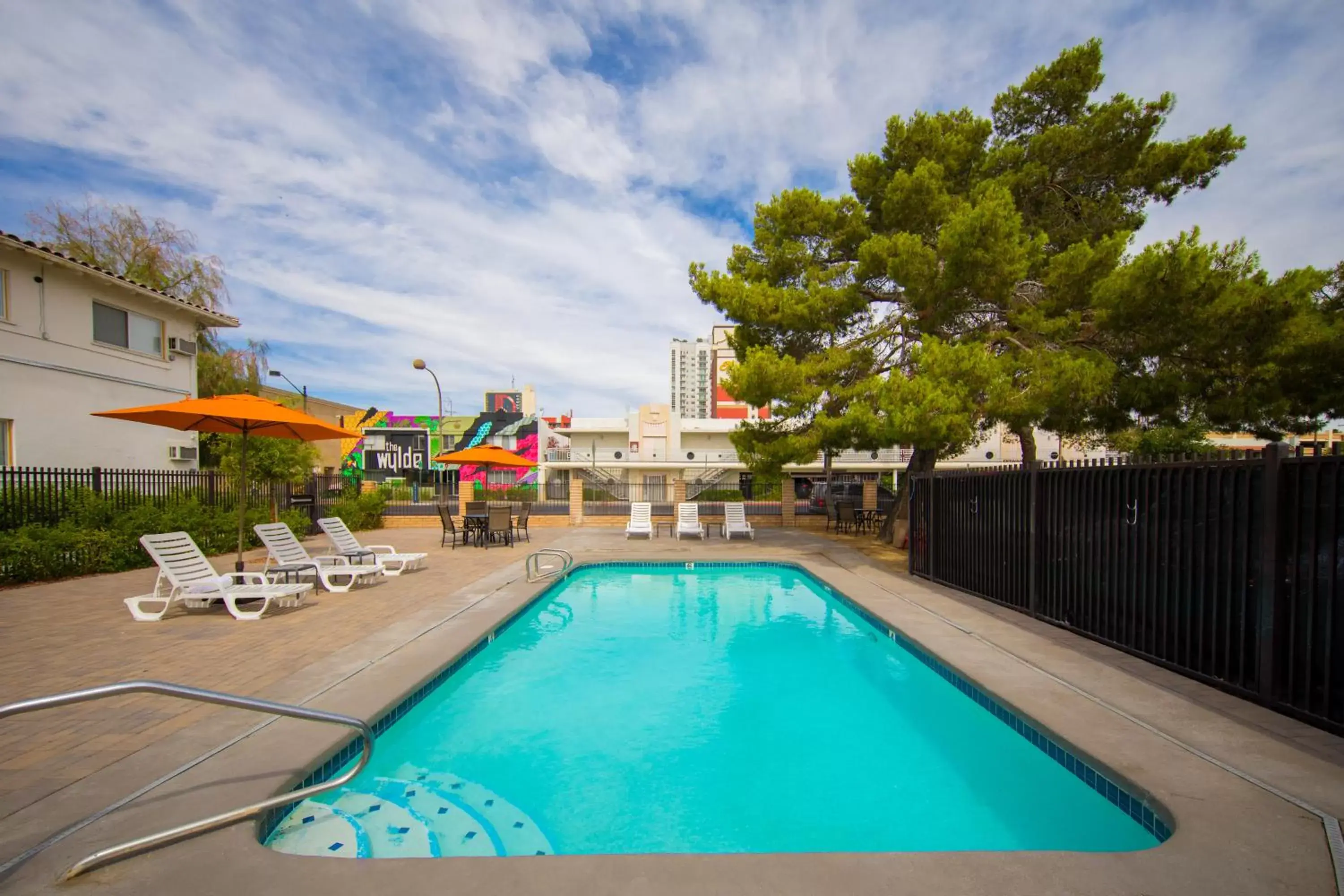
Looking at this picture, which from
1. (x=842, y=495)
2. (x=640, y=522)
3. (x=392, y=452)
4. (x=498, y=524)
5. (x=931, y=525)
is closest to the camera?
(x=931, y=525)

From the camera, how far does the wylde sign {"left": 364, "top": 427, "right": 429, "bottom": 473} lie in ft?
176

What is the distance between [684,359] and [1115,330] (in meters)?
124

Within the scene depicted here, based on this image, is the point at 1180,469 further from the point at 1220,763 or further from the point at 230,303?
the point at 230,303

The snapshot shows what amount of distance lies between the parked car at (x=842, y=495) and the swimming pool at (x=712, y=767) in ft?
46.7

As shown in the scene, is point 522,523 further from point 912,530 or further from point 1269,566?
point 1269,566

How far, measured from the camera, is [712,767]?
446 cm

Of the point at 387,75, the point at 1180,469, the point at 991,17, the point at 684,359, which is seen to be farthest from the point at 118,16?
the point at 684,359

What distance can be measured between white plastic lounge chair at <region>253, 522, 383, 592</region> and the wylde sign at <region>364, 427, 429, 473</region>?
46.5 m

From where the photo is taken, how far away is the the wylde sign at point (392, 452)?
53.8 meters

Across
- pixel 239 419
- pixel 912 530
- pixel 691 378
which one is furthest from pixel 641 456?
pixel 691 378

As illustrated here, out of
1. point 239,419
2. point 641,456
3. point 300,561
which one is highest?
point 239,419

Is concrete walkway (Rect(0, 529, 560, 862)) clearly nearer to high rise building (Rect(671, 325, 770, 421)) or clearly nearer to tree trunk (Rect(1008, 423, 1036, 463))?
tree trunk (Rect(1008, 423, 1036, 463))

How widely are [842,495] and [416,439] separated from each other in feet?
139

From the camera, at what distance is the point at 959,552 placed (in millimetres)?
9016
